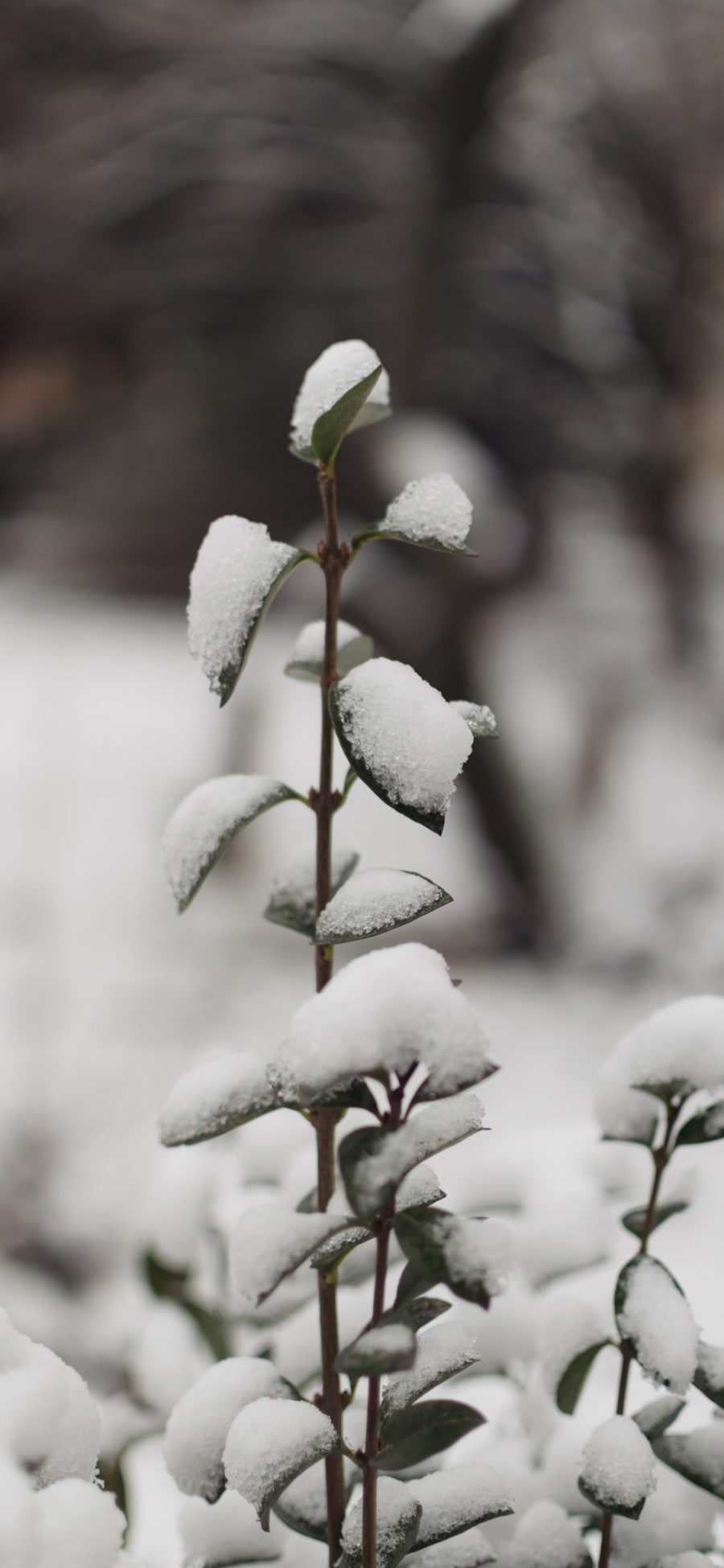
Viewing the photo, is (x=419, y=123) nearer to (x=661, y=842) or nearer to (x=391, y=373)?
(x=391, y=373)

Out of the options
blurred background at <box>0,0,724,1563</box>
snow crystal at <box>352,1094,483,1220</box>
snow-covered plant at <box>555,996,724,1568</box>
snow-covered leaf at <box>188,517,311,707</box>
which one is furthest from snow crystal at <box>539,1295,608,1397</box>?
blurred background at <box>0,0,724,1563</box>

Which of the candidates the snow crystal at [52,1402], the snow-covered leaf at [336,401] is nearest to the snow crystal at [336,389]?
the snow-covered leaf at [336,401]

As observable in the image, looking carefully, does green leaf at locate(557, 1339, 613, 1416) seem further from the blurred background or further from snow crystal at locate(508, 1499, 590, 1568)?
the blurred background

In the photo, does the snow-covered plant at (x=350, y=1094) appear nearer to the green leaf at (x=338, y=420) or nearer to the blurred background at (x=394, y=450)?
the green leaf at (x=338, y=420)

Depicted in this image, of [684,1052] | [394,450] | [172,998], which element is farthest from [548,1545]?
[394,450]

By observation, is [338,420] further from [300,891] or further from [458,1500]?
[458,1500]
